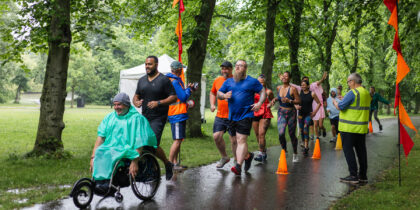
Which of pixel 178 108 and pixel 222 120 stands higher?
pixel 178 108

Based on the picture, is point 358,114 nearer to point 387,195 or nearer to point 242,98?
point 387,195

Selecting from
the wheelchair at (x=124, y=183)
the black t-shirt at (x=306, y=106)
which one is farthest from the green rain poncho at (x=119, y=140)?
the black t-shirt at (x=306, y=106)

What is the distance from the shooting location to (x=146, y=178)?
5.66m

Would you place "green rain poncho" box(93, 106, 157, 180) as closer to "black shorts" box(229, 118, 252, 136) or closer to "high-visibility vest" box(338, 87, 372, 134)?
"black shorts" box(229, 118, 252, 136)

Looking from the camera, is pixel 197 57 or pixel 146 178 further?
pixel 197 57

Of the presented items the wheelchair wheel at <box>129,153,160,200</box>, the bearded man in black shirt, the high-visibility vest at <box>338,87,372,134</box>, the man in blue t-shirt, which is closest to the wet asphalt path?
the wheelchair wheel at <box>129,153,160,200</box>

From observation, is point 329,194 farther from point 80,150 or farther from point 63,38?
point 80,150

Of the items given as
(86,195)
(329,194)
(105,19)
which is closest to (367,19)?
(329,194)

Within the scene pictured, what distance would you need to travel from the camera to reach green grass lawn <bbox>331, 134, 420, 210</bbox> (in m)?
5.55

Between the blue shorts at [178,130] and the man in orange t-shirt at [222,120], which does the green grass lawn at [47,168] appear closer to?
the man in orange t-shirt at [222,120]

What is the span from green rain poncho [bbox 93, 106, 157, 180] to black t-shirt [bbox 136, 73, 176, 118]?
1.27 meters

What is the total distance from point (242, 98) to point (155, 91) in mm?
1676

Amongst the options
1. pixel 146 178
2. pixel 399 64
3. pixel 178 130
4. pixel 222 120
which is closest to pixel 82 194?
pixel 146 178

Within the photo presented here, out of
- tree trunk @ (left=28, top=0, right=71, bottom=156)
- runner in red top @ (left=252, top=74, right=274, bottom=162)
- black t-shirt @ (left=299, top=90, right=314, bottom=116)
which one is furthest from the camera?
black t-shirt @ (left=299, top=90, right=314, bottom=116)
